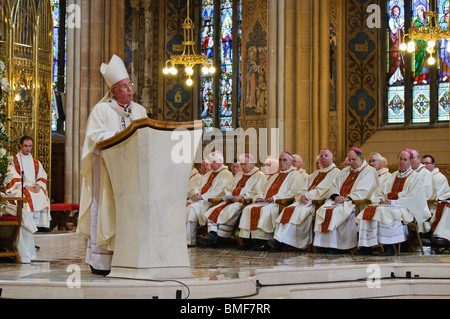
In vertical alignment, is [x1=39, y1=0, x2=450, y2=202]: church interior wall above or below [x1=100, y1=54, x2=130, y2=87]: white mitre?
above

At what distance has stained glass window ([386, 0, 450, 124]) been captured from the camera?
54.4 feet

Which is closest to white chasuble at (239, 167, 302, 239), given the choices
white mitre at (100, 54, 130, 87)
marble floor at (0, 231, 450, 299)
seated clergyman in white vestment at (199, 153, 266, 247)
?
seated clergyman in white vestment at (199, 153, 266, 247)

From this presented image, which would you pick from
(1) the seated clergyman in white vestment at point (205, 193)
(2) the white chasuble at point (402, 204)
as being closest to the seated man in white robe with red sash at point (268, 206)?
(1) the seated clergyman in white vestment at point (205, 193)

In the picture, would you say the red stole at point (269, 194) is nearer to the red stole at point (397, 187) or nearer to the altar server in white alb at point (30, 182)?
the red stole at point (397, 187)

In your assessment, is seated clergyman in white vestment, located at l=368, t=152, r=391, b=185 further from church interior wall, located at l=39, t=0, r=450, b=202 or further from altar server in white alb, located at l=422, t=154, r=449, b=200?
church interior wall, located at l=39, t=0, r=450, b=202

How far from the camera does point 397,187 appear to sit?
9.84m

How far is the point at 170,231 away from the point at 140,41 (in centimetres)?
1525

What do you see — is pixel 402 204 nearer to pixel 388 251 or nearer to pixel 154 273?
pixel 388 251

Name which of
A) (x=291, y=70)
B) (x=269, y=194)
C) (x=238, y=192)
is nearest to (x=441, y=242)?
(x=269, y=194)

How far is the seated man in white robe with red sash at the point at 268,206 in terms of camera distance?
10406 mm

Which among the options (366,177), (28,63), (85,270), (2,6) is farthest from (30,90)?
(85,270)

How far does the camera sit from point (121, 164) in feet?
19.1

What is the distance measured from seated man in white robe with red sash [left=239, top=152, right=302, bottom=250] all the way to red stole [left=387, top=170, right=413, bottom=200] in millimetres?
1307

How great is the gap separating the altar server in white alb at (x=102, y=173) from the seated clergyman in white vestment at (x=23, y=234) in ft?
5.82
